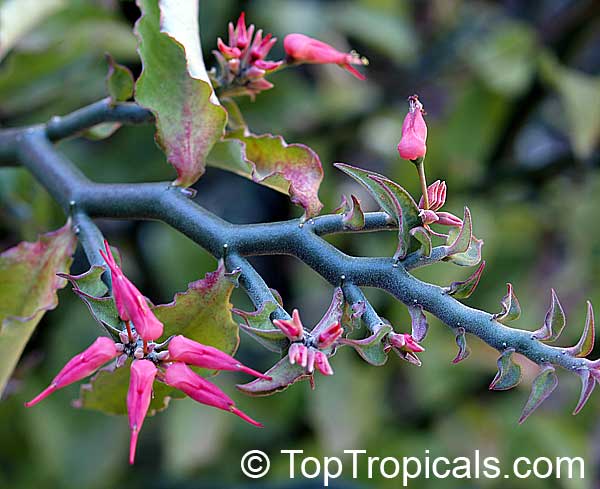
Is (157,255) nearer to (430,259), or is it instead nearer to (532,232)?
(532,232)

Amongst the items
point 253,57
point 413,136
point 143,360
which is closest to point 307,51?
point 253,57

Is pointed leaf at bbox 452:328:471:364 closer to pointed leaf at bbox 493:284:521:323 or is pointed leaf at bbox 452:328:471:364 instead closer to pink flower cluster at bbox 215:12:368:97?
pointed leaf at bbox 493:284:521:323

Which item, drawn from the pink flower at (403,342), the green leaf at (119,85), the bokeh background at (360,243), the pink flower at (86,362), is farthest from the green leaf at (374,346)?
the bokeh background at (360,243)

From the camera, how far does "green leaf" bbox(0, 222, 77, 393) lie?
479 millimetres

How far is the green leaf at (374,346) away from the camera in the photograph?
36 centimetres

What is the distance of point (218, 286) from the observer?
1.33 ft

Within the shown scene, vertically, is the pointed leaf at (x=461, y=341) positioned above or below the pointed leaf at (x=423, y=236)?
below

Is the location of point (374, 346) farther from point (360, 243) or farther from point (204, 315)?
point (360, 243)

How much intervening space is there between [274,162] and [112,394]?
→ 0.18m

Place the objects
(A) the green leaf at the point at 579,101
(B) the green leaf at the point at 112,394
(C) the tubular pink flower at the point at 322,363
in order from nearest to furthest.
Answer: (C) the tubular pink flower at the point at 322,363 < (B) the green leaf at the point at 112,394 < (A) the green leaf at the point at 579,101

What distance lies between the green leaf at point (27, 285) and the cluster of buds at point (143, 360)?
0.12 m

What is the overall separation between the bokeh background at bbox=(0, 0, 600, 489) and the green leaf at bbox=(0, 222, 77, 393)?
1.44 ft

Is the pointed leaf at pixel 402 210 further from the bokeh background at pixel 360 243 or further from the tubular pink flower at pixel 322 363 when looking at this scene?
the bokeh background at pixel 360 243

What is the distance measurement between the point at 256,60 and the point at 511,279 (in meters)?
0.79
